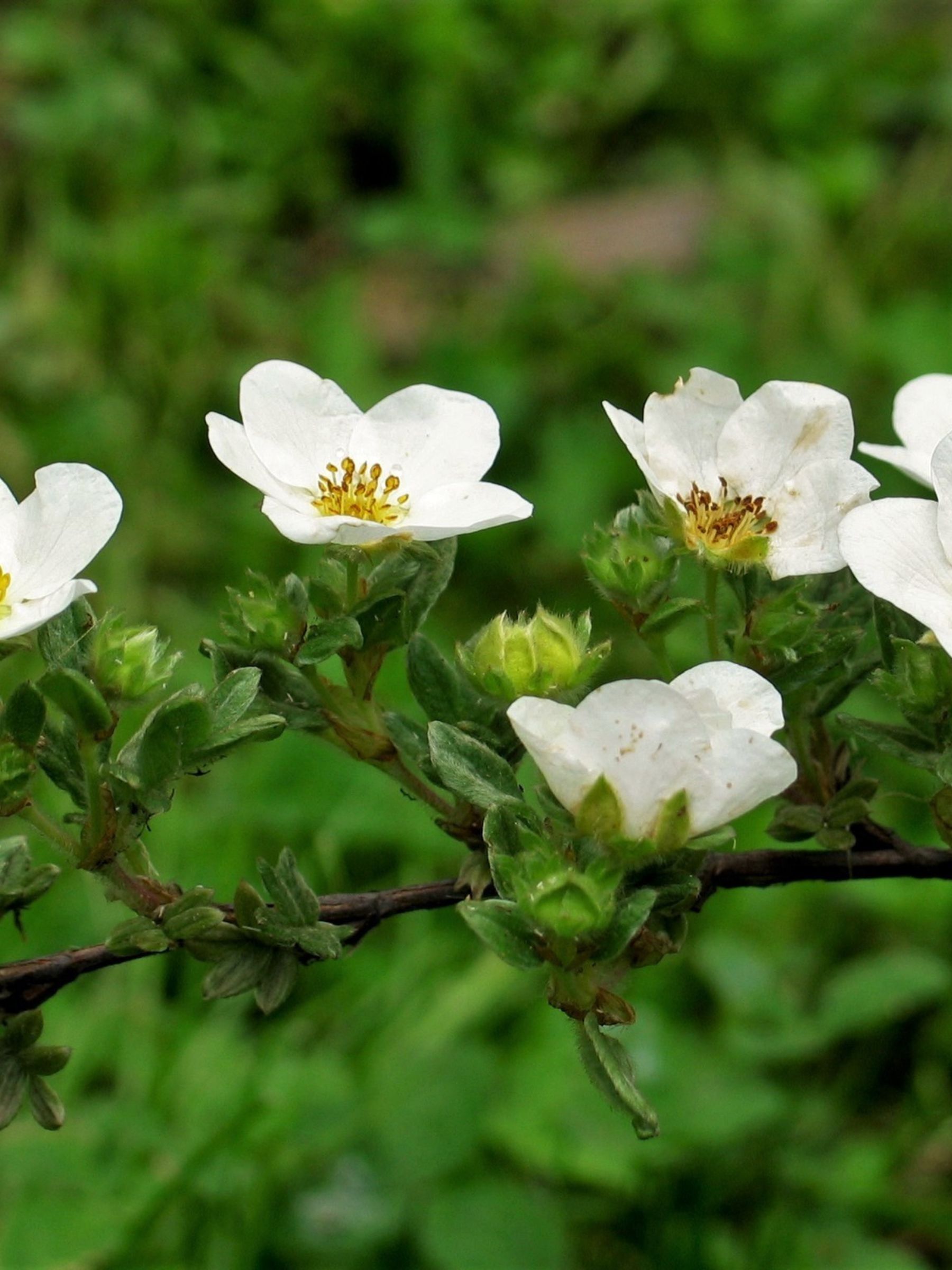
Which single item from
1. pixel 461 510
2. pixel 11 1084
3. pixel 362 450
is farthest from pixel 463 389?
pixel 11 1084

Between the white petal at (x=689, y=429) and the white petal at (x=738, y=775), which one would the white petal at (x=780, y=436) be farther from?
the white petal at (x=738, y=775)

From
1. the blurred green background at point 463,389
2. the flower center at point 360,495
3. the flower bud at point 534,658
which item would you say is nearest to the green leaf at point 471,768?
the flower bud at point 534,658

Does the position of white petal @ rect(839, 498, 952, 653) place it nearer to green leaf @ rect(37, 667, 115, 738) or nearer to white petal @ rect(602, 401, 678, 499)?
white petal @ rect(602, 401, 678, 499)

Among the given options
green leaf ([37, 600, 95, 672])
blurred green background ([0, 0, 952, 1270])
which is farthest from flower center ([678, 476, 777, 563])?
blurred green background ([0, 0, 952, 1270])

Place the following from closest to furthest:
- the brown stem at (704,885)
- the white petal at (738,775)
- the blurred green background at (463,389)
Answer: the white petal at (738,775)
the brown stem at (704,885)
the blurred green background at (463,389)

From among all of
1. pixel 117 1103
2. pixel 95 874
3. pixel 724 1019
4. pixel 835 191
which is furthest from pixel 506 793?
pixel 835 191

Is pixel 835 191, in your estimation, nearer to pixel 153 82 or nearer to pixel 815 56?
pixel 815 56
